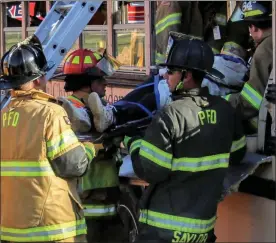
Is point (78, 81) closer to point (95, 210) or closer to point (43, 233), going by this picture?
point (95, 210)

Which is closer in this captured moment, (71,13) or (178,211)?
(178,211)

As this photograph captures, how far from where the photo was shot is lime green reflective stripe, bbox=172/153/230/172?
3305 mm

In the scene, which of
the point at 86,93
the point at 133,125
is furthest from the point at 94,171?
the point at 86,93

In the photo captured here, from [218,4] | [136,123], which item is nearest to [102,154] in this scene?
[136,123]

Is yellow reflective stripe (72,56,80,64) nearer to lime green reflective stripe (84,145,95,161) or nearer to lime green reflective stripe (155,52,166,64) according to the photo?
lime green reflective stripe (84,145,95,161)

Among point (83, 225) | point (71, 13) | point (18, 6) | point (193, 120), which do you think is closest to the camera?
→ point (193, 120)

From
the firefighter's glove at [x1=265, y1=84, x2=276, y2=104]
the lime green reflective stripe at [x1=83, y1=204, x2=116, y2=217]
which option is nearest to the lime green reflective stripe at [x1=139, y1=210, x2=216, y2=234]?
the firefighter's glove at [x1=265, y1=84, x2=276, y2=104]

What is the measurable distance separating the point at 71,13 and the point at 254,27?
1.50 metres

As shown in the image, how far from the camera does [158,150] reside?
3.26m

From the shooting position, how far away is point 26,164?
3.41m

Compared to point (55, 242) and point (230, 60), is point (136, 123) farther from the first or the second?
point (55, 242)

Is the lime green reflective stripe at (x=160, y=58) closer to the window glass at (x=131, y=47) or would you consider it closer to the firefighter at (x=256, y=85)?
the window glass at (x=131, y=47)

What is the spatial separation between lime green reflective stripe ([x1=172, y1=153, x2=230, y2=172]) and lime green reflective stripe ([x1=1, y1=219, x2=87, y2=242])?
68 cm

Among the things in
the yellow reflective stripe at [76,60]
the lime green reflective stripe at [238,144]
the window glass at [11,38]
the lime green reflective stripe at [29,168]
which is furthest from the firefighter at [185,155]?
the window glass at [11,38]
